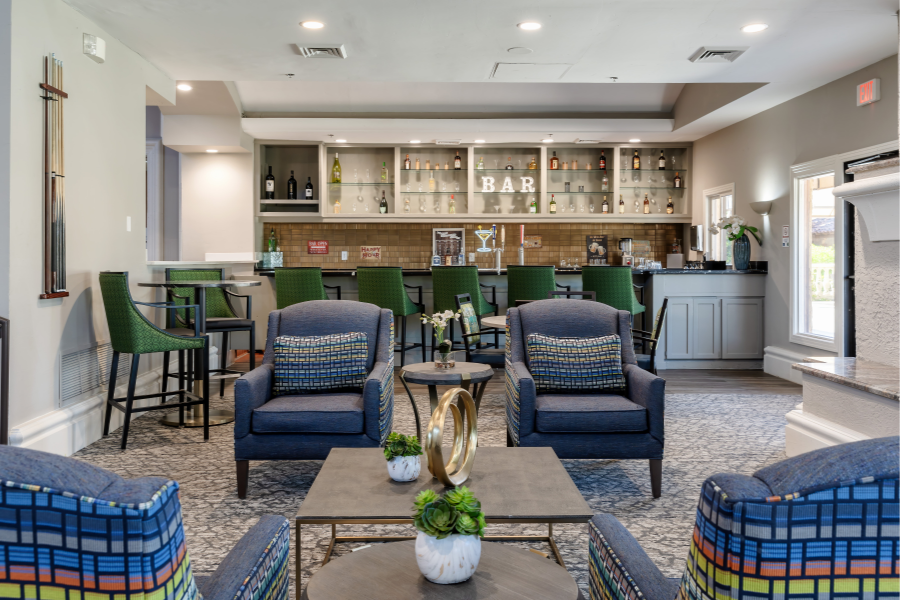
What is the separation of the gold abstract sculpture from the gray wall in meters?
4.54

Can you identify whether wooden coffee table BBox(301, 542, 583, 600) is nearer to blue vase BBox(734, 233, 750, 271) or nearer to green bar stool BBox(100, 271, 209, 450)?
green bar stool BBox(100, 271, 209, 450)

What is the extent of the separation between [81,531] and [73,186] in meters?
3.81

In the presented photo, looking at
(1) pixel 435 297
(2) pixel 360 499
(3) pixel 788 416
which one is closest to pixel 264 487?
(2) pixel 360 499

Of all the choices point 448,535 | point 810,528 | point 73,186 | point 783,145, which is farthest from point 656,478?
point 783,145

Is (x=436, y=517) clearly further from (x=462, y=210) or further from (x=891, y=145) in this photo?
(x=462, y=210)

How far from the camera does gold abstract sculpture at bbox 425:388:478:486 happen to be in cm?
174

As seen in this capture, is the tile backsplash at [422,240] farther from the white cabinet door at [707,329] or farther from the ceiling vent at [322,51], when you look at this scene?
the ceiling vent at [322,51]

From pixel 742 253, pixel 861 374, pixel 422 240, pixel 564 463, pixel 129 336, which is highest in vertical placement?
pixel 422 240

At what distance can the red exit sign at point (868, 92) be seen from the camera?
5.08 meters

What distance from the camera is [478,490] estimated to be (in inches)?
82.7

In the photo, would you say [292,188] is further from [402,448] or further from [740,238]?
[402,448]

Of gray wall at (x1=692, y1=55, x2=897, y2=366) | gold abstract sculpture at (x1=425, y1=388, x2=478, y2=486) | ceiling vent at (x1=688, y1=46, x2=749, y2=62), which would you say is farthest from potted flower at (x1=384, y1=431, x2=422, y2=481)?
gray wall at (x1=692, y1=55, x2=897, y2=366)

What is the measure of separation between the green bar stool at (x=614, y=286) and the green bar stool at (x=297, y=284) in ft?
8.34

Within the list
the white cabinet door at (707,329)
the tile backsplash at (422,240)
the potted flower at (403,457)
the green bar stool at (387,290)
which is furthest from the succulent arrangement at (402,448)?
the tile backsplash at (422,240)
